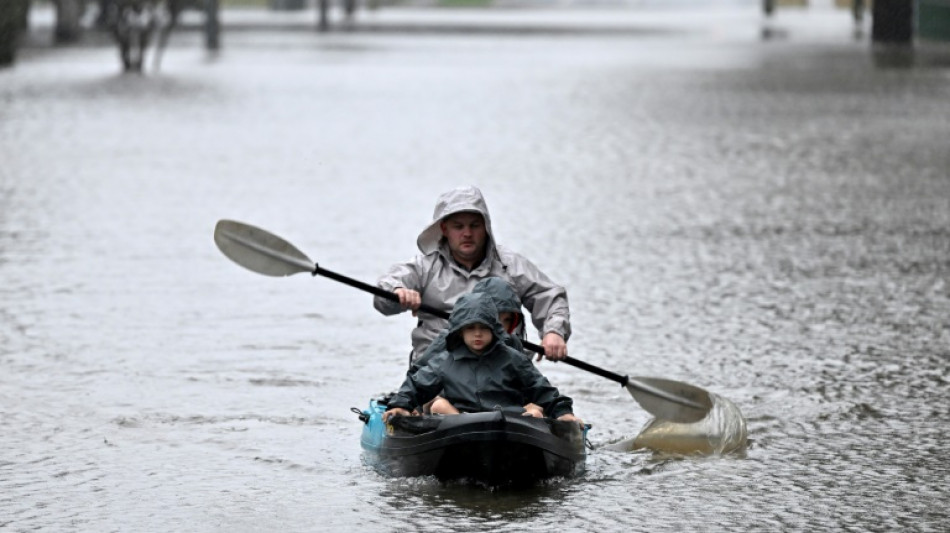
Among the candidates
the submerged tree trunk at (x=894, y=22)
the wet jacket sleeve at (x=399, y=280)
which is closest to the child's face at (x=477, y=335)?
the wet jacket sleeve at (x=399, y=280)

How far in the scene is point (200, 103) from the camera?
990 inches

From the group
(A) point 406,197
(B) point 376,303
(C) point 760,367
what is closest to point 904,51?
(A) point 406,197

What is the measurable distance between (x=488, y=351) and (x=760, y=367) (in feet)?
9.14

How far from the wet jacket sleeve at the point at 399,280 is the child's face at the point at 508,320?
383 mm

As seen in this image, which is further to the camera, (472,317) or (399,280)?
(399,280)

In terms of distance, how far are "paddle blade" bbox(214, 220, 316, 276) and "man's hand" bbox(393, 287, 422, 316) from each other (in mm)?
818

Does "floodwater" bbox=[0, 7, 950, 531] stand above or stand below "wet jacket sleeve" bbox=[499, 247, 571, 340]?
below

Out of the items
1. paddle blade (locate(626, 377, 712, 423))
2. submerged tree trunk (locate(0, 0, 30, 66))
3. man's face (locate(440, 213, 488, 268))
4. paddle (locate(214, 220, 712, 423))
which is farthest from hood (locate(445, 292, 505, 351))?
submerged tree trunk (locate(0, 0, 30, 66))

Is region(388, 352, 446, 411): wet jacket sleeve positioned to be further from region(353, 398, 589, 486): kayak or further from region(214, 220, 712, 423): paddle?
region(214, 220, 712, 423): paddle

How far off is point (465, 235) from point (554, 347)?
57 cm

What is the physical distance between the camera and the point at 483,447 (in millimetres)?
6883

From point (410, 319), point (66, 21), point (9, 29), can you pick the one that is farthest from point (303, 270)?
point (66, 21)

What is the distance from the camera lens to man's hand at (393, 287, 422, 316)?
7328 millimetres

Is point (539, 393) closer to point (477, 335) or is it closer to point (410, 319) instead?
point (477, 335)
